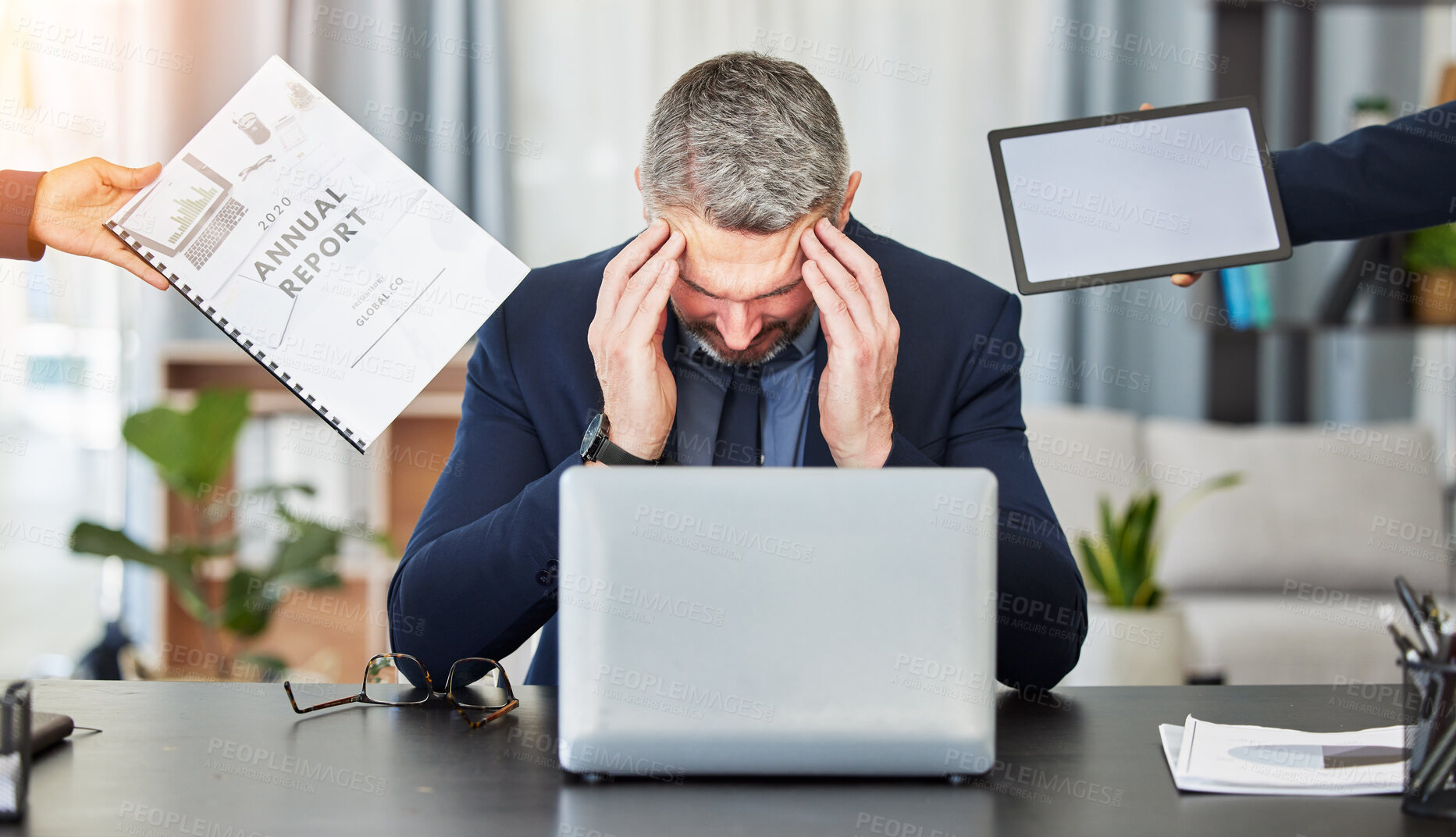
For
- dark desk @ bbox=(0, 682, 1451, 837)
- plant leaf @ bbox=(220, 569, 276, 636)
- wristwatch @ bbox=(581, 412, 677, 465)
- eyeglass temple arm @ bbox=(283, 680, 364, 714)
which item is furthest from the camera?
plant leaf @ bbox=(220, 569, 276, 636)

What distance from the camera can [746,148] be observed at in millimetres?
1169

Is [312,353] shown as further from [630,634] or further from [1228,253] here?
[1228,253]

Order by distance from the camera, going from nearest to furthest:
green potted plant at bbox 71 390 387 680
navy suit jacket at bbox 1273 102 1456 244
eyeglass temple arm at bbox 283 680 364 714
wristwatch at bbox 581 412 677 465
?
eyeglass temple arm at bbox 283 680 364 714 < wristwatch at bbox 581 412 677 465 < navy suit jacket at bbox 1273 102 1456 244 < green potted plant at bbox 71 390 387 680

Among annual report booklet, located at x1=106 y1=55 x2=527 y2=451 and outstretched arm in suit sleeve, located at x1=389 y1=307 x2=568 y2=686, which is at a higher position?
annual report booklet, located at x1=106 y1=55 x2=527 y2=451

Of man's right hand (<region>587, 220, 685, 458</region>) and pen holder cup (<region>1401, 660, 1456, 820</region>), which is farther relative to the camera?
man's right hand (<region>587, 220, 685, 458</region>)

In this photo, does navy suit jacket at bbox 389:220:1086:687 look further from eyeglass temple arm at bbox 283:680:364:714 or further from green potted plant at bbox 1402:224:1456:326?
green potted plant at bbox 1402:224:1456:326

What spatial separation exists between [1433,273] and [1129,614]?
58.8 inches

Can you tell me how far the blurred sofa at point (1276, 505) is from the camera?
2812 millimetres

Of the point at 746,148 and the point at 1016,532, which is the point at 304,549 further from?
the point at 1016,532

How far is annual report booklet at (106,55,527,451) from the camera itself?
1.03m

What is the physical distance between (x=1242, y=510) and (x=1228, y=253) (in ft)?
5.96

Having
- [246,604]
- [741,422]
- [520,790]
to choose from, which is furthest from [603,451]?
[246,604]

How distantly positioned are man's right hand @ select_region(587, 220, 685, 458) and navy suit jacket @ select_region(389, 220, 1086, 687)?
82 millimetres

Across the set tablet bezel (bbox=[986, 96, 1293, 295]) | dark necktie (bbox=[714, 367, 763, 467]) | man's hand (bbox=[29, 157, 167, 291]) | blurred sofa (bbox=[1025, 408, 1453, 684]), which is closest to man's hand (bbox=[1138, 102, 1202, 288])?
tablet bezel (bbox=[986, 96, 1293, 295])
